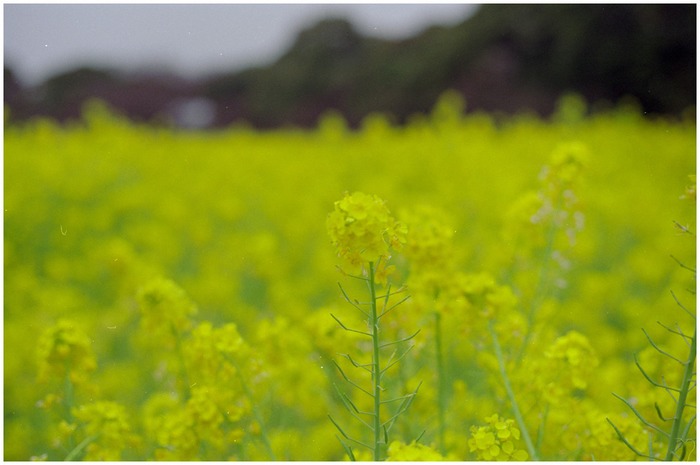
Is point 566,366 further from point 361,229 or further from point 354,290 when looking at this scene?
point 354,290

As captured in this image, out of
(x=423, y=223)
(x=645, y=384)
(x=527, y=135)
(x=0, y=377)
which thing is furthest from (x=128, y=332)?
Result: (x=527, y=135)

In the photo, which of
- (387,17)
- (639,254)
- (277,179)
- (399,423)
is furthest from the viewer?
(277,179)

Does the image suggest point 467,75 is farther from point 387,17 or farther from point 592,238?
point 387,17

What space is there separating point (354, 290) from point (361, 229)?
2229 millimetres

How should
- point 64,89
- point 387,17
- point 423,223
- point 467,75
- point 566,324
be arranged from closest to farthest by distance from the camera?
point 423,223 < point 387,17 < point 566,324 < point 64,89 < point 467,75

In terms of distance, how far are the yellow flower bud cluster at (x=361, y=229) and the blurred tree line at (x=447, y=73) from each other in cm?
148

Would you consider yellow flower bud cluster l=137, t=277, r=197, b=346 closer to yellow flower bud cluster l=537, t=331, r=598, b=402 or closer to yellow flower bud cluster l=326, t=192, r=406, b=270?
yellow flower bud cluster l=326, t=192, r=406, b=270

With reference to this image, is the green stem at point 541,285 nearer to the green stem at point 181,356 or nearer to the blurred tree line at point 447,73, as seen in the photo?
the green stem at point 181,356

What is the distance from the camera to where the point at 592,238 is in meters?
3.63

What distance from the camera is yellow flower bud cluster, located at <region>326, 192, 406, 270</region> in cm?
96

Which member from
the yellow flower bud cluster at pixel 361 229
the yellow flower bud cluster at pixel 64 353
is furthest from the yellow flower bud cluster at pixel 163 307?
the yellow flower bud cluster at pixel 361 229

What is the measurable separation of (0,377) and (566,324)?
6.37ft

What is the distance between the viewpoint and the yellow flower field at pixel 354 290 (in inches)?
51.2

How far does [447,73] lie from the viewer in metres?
4.72
